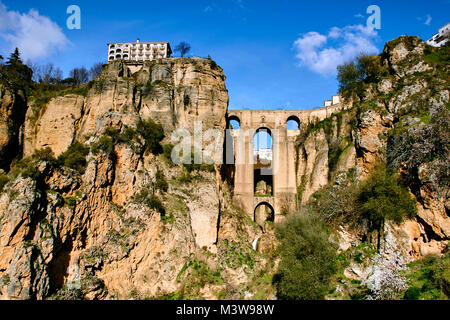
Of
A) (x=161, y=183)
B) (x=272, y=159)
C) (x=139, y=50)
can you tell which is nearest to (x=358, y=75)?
(x=272, y=159)

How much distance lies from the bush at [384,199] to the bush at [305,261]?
9.95ft

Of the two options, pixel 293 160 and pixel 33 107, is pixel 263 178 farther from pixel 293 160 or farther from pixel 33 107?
pixel 33 107

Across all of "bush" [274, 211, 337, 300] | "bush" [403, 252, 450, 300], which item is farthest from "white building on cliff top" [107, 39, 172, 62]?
"bush" [403, 252, 450, 300]

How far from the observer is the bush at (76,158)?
2133 cm

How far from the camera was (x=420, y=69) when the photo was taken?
88.0 ft

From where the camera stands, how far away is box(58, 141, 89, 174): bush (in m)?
21.3

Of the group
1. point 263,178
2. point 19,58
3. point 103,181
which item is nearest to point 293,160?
point 263,178

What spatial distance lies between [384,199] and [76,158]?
1769 cm

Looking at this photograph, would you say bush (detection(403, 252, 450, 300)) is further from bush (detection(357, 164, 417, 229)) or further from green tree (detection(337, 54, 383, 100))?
green tree (detection(337, 54, 383, 100))

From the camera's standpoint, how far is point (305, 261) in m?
20.8

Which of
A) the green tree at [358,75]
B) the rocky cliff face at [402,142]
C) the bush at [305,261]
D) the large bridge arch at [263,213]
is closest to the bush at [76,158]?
A: the bush at [305,261]

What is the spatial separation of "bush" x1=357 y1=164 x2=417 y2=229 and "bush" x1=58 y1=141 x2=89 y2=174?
1666 centimetres

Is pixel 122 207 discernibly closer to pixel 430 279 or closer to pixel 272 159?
pixel 430 279
